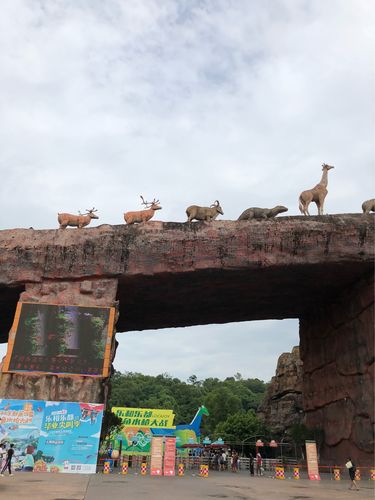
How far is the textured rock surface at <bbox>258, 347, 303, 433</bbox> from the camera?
36688mm

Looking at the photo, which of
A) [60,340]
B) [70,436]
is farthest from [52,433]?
[60,340]

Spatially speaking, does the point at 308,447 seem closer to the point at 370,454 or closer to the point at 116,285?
the point at 370,454

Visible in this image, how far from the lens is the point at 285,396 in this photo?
37.9 m

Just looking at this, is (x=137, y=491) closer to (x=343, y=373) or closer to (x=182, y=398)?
(x=343, y=373)

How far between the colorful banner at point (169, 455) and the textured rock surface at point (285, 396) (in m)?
21.5

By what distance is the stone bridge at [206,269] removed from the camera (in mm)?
20000

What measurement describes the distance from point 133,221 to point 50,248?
4020 millimetres

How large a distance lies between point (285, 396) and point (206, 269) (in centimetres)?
2211

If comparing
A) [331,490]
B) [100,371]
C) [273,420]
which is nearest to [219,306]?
[100,371]

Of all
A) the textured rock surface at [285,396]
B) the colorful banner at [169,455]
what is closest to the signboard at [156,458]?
the colorful banner at [169,455]

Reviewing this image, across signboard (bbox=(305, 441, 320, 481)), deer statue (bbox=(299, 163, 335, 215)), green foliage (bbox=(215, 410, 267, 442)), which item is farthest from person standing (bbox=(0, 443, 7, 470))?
green foliage (bbox=(215, 410, 267, 442))

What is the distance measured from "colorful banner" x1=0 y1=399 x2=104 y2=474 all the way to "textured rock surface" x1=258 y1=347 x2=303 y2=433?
75.7 feet

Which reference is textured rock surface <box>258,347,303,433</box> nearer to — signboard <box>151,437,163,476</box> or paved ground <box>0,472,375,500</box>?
signboard <box>151,437,163,476</box>

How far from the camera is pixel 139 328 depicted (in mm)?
28688
